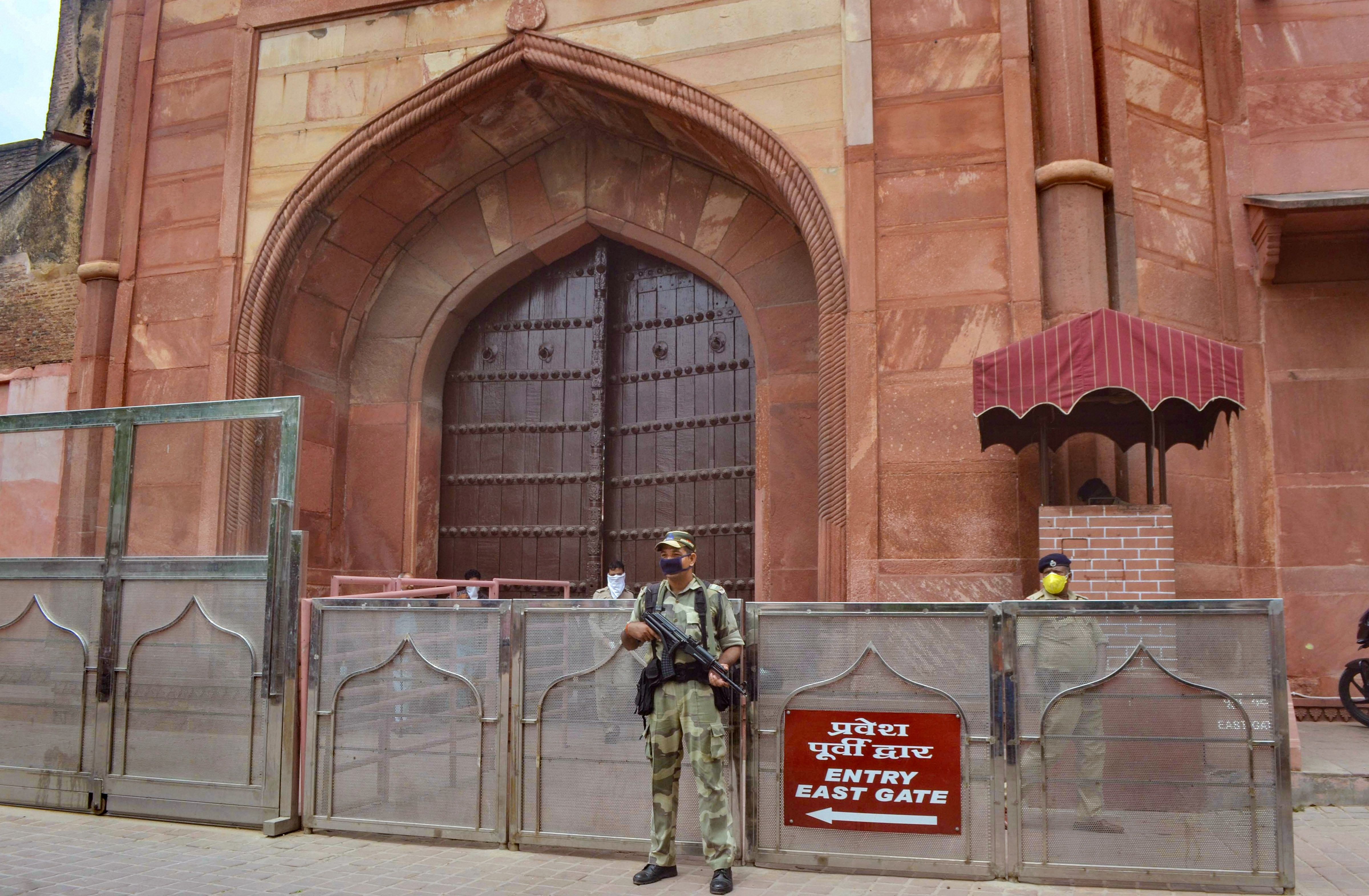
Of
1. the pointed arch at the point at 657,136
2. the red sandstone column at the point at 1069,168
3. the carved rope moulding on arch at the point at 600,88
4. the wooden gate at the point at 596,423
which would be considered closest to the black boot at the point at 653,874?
the pointed arch at the point at 657,136

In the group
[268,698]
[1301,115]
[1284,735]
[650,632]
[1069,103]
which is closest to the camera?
[1284,735]

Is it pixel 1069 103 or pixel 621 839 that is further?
pixel 1069 103

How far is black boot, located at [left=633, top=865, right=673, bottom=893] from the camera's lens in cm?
485

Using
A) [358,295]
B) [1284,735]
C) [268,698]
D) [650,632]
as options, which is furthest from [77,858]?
[358,295]

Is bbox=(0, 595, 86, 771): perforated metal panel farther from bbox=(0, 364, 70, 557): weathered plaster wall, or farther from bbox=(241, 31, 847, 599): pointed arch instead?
bbox=(241, 31, 847, 599): pointed arch

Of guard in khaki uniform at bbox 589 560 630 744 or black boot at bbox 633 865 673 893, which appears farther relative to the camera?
guard in khaki uniform at bbox 589 560 630 744

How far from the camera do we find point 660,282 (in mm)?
10375

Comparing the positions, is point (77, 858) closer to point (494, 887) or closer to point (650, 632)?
point (494, 887)

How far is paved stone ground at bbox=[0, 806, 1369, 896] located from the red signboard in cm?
24

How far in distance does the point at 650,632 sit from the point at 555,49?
5.79 meters

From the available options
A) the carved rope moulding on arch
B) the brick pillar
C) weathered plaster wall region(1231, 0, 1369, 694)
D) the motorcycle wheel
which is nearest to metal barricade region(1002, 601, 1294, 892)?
the brick pillar

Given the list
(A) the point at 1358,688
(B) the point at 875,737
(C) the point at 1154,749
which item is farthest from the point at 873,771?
(A) the point at 1358,688

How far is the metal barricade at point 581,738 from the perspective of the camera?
17.3 feet

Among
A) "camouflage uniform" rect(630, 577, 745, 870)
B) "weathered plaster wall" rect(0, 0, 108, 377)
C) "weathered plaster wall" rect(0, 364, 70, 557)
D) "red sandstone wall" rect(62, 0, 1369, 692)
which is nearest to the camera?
"camouflage uniform" rect(630, 577, 745, 870)
